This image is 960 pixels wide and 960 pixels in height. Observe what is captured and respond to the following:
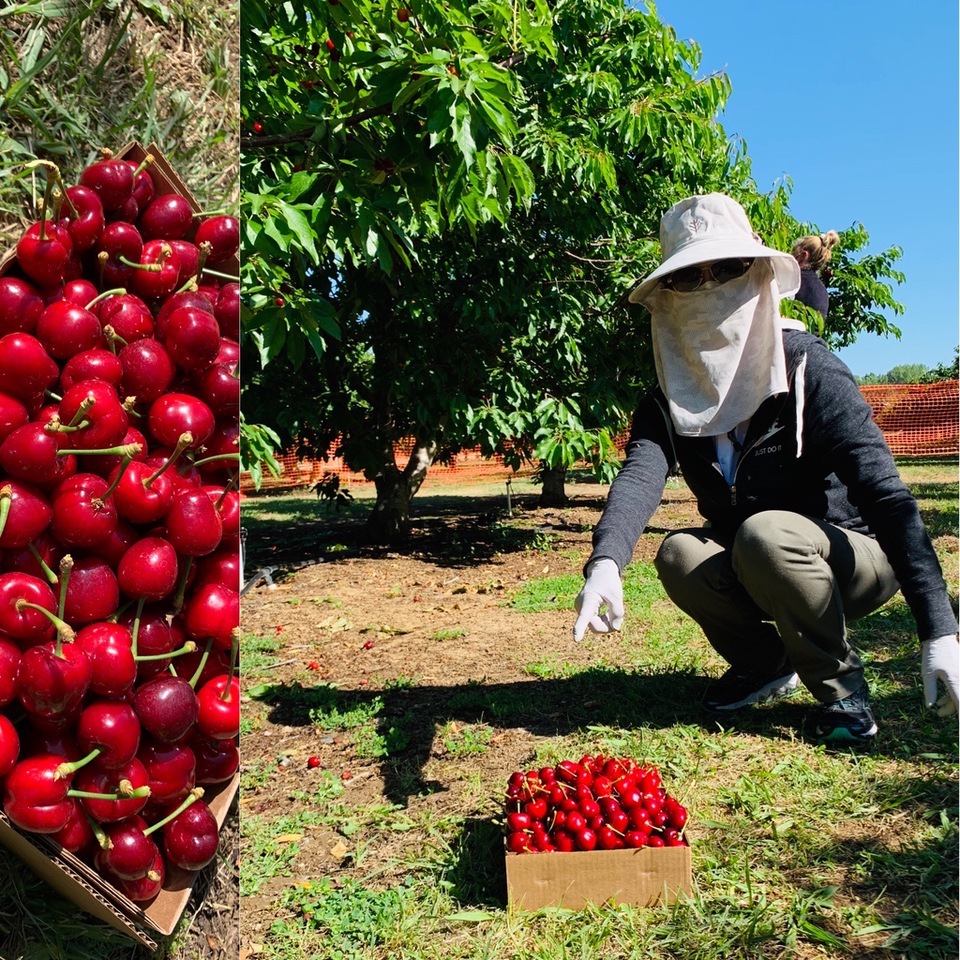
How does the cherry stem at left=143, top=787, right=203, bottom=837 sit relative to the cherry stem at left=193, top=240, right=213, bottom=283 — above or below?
below

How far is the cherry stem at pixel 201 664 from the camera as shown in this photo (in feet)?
3.61

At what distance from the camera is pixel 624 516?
7.26 ft

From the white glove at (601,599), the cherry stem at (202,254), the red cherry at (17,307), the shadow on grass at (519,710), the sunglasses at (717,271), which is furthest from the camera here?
the shadow on grass at (519,710)

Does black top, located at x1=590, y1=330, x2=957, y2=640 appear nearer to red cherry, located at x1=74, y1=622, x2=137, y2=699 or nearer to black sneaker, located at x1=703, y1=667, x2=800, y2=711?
black sneaker, located at x1=703, y1=667, x2=800, y2=711

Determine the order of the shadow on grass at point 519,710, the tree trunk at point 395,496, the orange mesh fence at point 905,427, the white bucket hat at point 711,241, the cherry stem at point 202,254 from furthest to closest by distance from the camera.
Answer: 1. the orange mesh fence at point 905,427
2. the tree trunk at point 395,496
3. the shadow on grass at point 519,710
4. the white bucket hat at point 711,241
5. the cherry stem at point 202,254

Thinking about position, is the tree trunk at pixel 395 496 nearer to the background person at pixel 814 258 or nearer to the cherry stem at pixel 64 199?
the background person at pixel 814 258

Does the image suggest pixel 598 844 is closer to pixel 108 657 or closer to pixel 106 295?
pixel 108 657

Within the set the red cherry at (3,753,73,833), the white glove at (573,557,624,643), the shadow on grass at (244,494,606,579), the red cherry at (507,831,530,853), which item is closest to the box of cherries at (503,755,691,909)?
the red cherry at (507,831,530,853)

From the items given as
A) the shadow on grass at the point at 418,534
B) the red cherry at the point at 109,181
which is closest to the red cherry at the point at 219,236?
the red cherry at the point at 109,181

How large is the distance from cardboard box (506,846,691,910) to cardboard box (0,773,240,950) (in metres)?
0.74

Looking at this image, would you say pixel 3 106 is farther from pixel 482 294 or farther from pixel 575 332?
pixel 575 332

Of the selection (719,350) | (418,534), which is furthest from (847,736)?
(418,534)

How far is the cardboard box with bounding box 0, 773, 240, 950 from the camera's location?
99 centimetres

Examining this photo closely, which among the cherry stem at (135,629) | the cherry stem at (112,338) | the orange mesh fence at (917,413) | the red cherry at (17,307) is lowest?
the cherry stem at (135,629)
